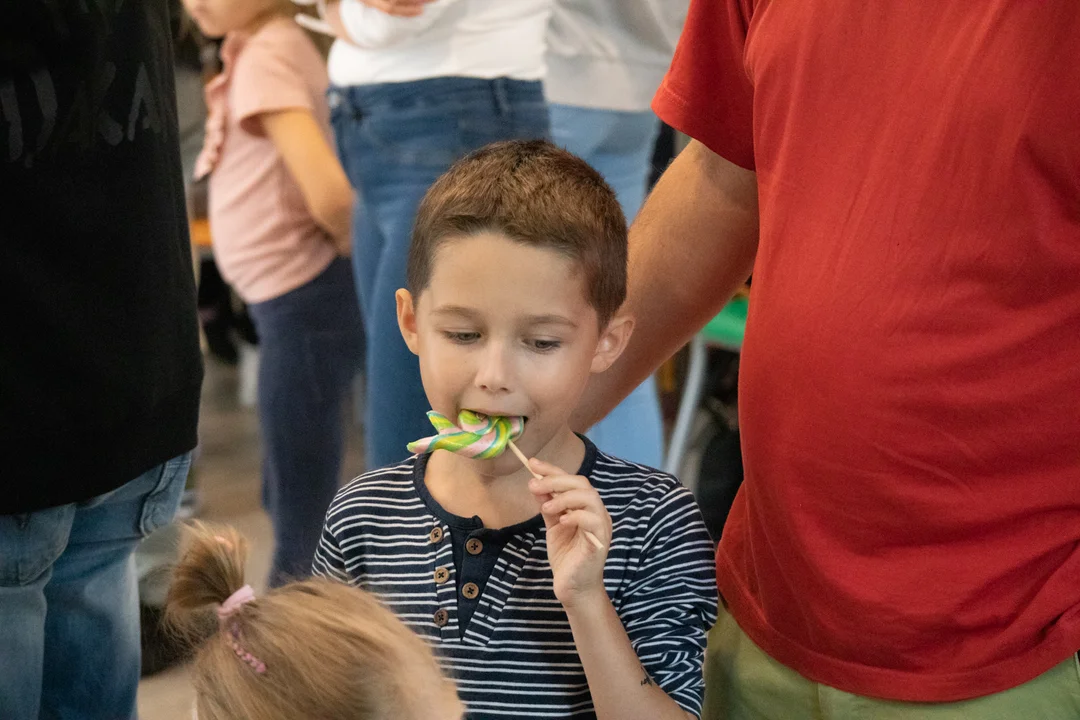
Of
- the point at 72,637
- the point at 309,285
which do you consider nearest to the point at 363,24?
the point at 309,285

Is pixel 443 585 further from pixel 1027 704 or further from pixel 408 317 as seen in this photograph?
pixel 1027 704

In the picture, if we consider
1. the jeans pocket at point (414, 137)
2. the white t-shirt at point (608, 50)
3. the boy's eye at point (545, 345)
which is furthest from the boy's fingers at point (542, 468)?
the white t-shirt at point (608, 50)

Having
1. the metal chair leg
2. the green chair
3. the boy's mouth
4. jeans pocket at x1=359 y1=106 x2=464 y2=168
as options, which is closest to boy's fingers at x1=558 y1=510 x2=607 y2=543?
the boy's mouth

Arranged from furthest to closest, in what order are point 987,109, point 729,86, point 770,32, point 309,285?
point 309,285 → point 729,86 → point 770,32 → point 987,109

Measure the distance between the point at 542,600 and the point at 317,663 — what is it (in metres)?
0.24

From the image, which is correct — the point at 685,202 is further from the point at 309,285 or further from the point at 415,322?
the point at 309,285

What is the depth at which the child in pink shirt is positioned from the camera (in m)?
2.54

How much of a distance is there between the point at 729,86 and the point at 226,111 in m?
1.88

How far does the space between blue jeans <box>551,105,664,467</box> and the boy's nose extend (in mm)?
1171

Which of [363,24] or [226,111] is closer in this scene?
[363,24]

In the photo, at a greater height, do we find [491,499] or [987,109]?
[987,109]

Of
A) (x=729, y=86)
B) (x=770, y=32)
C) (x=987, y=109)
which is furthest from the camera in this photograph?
(x=729, y=86)

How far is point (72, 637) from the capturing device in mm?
1429

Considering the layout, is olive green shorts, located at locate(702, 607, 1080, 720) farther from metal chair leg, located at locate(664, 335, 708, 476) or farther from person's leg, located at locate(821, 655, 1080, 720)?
metal chair leg, located at locate(664, 335, 708, 476)
